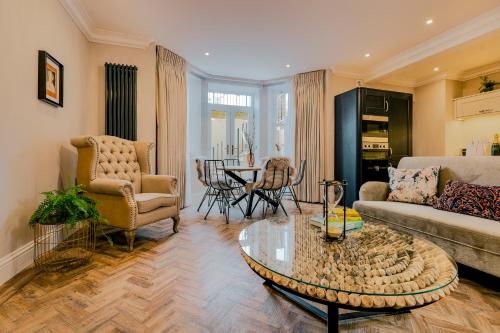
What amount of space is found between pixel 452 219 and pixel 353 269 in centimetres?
132

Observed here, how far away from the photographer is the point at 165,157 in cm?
379

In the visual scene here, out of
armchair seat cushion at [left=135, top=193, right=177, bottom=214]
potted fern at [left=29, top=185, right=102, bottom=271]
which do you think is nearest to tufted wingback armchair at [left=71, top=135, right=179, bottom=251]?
armchair seat cushion at [left=135, top=193, right=177, bottom=214]

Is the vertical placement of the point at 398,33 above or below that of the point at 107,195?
above

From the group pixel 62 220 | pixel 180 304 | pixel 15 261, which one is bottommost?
pixel 180 304

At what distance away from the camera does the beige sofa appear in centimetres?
152

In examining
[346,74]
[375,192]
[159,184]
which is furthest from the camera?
[346,74]

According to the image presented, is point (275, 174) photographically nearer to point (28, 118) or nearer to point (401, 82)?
point (28, 118)

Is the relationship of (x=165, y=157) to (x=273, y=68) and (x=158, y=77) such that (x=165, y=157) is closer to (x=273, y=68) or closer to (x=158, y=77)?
(x=158, y=77)

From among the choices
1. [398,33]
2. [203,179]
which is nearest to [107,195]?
[203,179]

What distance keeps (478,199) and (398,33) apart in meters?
2.62

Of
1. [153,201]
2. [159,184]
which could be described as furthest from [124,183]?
[159,184]

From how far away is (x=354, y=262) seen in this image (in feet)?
3.45

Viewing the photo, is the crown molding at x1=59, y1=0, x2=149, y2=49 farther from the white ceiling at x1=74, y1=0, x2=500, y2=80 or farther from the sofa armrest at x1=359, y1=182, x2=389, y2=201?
the sofa armrest at x1=359, y1=182, x2=389, y2=201

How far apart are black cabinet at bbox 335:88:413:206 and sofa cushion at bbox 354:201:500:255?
73.8 inches
